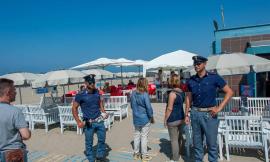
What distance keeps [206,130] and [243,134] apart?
1619 mm

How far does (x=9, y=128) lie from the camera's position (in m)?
3.02

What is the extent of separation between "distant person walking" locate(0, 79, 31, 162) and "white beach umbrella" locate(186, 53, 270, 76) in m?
5.19

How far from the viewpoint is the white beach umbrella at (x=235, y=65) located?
278 inches

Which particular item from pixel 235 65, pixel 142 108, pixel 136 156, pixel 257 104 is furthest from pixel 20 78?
pixel 257 104

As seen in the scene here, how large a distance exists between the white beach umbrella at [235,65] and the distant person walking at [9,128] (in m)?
5.19

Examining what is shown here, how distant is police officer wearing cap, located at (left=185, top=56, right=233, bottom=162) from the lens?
4.29m

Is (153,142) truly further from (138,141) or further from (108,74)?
(108,74)

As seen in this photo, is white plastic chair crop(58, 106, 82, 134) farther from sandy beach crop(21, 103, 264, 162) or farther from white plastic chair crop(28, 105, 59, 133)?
white plastic chair crop(28, 105, 59, 133)

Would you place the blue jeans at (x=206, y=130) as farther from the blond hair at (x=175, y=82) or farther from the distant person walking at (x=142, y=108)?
the distant person walking at (x=142, y=108)

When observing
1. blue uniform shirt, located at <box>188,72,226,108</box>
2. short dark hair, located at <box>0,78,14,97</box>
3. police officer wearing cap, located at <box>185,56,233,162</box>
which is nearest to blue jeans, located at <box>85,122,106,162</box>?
police officer wearing cap, located at <box>185,56,233,162</box>

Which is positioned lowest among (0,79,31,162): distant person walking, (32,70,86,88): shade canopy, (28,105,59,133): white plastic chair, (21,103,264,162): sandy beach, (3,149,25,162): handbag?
(21,103,264,162): sandy beach

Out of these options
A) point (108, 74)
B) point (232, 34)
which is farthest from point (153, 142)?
point (108, 74)

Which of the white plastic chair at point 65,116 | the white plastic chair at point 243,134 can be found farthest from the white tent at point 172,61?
the white plastic chair at point 243,134

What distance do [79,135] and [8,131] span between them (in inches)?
211
